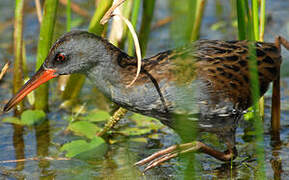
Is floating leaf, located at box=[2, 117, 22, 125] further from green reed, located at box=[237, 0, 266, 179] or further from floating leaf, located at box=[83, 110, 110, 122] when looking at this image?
green reed, located at box=[237, 0, 266, 179]

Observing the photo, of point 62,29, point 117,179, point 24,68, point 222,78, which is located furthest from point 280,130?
point 62,29

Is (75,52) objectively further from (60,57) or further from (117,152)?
(117,152)

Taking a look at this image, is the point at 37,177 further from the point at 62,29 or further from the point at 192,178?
the point at 62,29

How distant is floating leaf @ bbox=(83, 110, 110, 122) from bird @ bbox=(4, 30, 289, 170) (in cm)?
106

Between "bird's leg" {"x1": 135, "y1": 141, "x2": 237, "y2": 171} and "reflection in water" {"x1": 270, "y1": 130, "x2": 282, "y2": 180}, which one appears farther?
"reflection in water" {"x1": 270, "y1": 130, "x2": 282, "y2": 180}

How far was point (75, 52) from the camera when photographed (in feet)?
12.1

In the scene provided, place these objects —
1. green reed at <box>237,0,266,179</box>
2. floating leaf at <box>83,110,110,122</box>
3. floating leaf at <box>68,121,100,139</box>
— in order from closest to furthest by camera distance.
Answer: green reed at <box>237,0,266,179</box> < floating leaf at <box>68,121,100,139</box> < floating leaf at <box>83,110,110,122</box>

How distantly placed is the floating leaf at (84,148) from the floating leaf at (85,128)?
7.4 inches

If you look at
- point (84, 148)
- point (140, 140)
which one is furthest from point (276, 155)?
point (84, 148)

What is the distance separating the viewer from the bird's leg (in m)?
3.70

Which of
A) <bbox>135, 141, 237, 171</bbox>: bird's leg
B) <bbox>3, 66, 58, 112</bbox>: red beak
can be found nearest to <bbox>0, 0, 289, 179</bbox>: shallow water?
<bbox>135, 141, 237, 171</bbox>: bird's leg

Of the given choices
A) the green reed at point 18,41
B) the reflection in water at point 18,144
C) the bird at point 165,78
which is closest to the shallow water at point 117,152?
the reflection in water at point 18,144

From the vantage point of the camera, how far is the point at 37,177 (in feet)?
13.5

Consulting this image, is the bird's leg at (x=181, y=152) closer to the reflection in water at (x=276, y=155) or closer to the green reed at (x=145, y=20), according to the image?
the reflection in water at (x=276, y=155)
